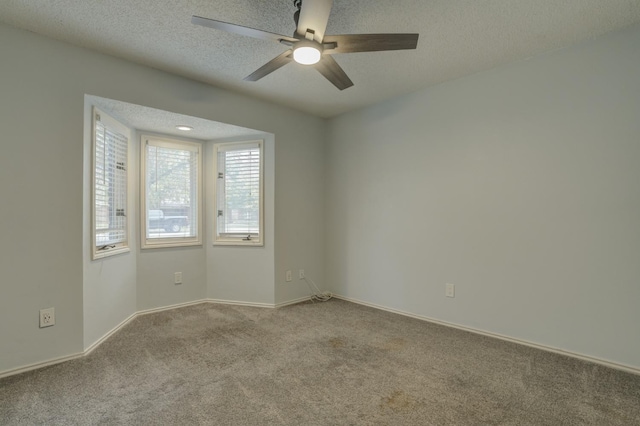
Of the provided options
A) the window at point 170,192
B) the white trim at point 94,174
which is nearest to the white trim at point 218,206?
the window at point 170,192

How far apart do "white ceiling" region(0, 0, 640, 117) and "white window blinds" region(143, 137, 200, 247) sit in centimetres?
110

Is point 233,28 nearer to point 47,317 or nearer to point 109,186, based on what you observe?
point 109,186

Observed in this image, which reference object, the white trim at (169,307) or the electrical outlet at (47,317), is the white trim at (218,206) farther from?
the electrical outlet at (47,317)

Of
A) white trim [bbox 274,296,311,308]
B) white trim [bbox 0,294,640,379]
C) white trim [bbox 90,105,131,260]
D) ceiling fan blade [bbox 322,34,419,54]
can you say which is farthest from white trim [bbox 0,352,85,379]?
ceiling fan blade [bbox 322,34,419,54]

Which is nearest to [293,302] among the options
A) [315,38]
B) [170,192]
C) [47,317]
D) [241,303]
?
[241,303]

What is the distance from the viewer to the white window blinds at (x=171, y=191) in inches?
140

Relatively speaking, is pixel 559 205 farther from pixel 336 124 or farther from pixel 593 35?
pixel 336 124

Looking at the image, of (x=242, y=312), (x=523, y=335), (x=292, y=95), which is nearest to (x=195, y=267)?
(x=242, y=312)

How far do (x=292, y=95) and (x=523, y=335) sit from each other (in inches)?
128

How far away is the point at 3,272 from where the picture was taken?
2.12 meters

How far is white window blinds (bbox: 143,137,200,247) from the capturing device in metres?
3.55

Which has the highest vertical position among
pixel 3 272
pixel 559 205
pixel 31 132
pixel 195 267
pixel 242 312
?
pixel 31 132

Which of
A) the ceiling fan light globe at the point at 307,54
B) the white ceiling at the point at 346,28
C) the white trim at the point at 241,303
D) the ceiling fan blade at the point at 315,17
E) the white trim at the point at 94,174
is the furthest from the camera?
the white trim at the point at 241,303

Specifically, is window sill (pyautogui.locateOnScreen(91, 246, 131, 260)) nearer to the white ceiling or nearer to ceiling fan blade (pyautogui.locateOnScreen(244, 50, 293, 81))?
the white ceiling
